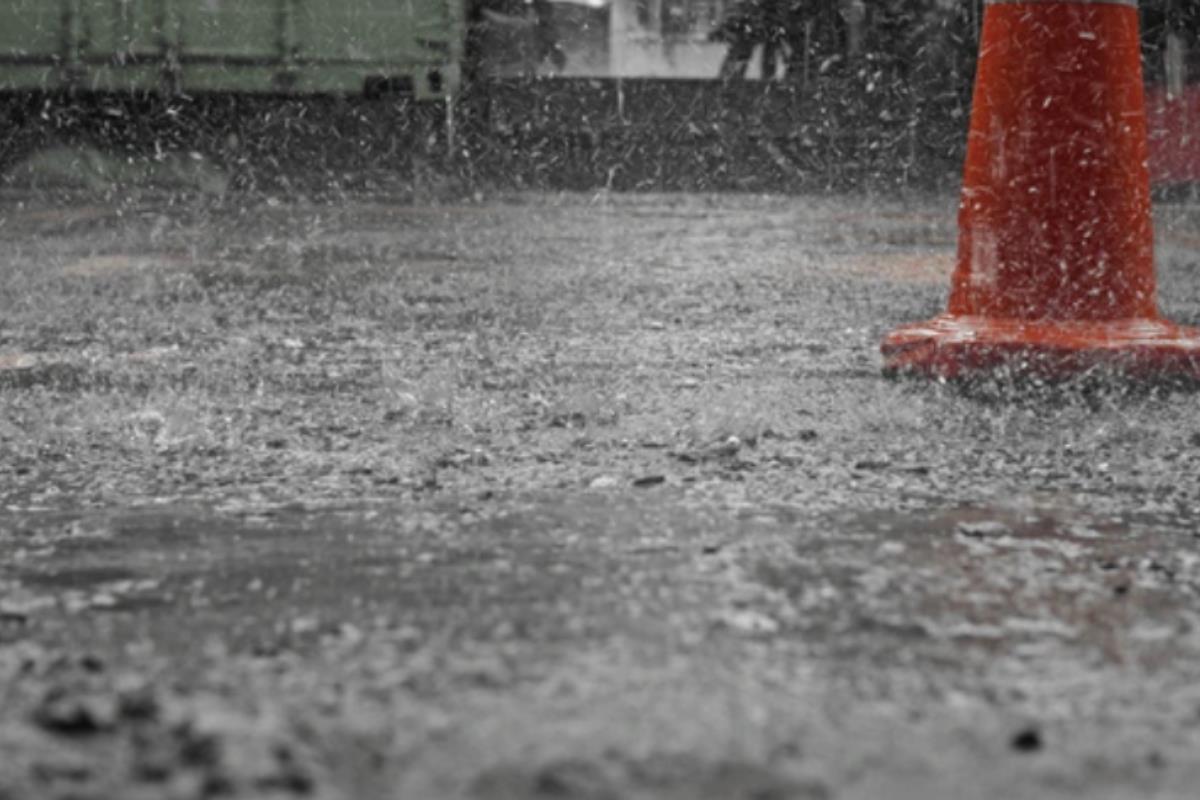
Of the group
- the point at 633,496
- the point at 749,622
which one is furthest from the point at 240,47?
the point at 749,622

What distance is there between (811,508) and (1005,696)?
3.53 feet

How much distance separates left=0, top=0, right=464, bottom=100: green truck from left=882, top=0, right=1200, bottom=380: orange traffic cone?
1256cm

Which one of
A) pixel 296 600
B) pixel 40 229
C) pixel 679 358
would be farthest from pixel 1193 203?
pixel 296 600

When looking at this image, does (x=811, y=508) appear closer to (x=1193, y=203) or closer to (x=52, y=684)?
(x=52, y=684)

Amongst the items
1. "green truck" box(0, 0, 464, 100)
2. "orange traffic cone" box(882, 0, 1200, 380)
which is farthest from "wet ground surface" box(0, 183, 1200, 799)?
"green truck" box(0, 0, 464, 100)

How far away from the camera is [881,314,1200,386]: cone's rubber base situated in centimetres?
437

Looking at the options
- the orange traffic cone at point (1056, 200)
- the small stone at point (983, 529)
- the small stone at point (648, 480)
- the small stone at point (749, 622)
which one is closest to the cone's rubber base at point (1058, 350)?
the orange traffic cone at point (1056, 200)

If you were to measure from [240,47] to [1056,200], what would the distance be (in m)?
13.2

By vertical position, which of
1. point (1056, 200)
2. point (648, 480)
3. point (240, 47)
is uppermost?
point (240, 47)

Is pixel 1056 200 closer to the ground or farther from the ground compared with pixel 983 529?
farther from the ground

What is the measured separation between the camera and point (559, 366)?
194 inches

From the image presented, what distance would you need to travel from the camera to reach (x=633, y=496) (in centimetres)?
318

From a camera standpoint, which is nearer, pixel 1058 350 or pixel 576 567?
pixel 576 567

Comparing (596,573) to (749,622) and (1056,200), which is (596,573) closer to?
(749,622)
